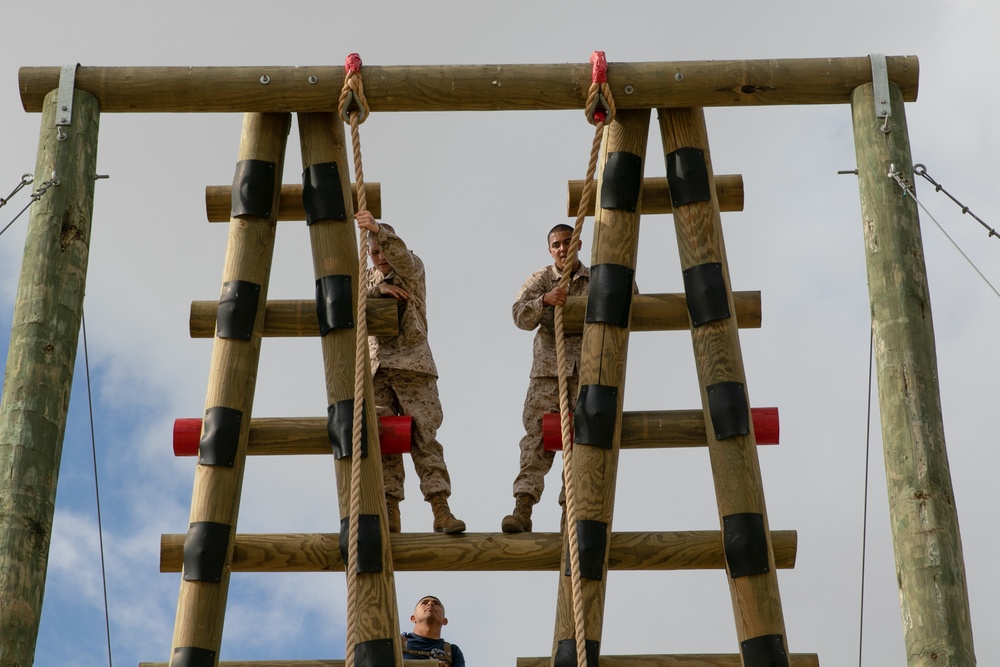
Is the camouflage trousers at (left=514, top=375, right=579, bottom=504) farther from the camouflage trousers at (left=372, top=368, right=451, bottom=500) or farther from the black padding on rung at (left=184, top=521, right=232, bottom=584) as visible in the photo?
the black padding on rung at (left=184, top=521, right=232, bottom=584)

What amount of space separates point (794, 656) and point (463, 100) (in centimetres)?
254

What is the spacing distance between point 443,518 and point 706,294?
1400mm

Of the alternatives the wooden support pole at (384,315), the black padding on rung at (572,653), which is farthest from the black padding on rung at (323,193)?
the black padding on rung at (572,653)

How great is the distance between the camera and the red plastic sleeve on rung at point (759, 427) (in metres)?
6.43

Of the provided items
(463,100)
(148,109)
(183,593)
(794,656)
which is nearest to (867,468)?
(794,656)

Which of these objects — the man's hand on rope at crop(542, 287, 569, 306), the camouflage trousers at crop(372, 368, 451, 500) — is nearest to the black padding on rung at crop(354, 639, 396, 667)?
the camouflage trousers at crop(372, 368, 451, 500)

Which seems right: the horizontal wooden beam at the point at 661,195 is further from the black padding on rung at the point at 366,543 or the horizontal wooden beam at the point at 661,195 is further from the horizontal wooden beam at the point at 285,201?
the black padding on rung at the point at 366,543

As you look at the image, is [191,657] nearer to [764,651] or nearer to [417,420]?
[417,420]

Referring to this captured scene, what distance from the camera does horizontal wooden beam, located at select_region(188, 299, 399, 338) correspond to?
21.4 ft

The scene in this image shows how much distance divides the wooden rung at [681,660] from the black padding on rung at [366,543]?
2.25 ft

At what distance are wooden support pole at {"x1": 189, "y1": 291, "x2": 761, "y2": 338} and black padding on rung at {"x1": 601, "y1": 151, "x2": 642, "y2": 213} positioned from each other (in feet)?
1.27

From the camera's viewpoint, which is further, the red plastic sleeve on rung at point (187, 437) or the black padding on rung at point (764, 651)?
the red plastic sleeve on rung at point (187, 437)

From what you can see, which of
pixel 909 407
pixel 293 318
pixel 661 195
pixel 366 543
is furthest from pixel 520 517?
pixel 909 407

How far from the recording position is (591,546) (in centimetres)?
613
